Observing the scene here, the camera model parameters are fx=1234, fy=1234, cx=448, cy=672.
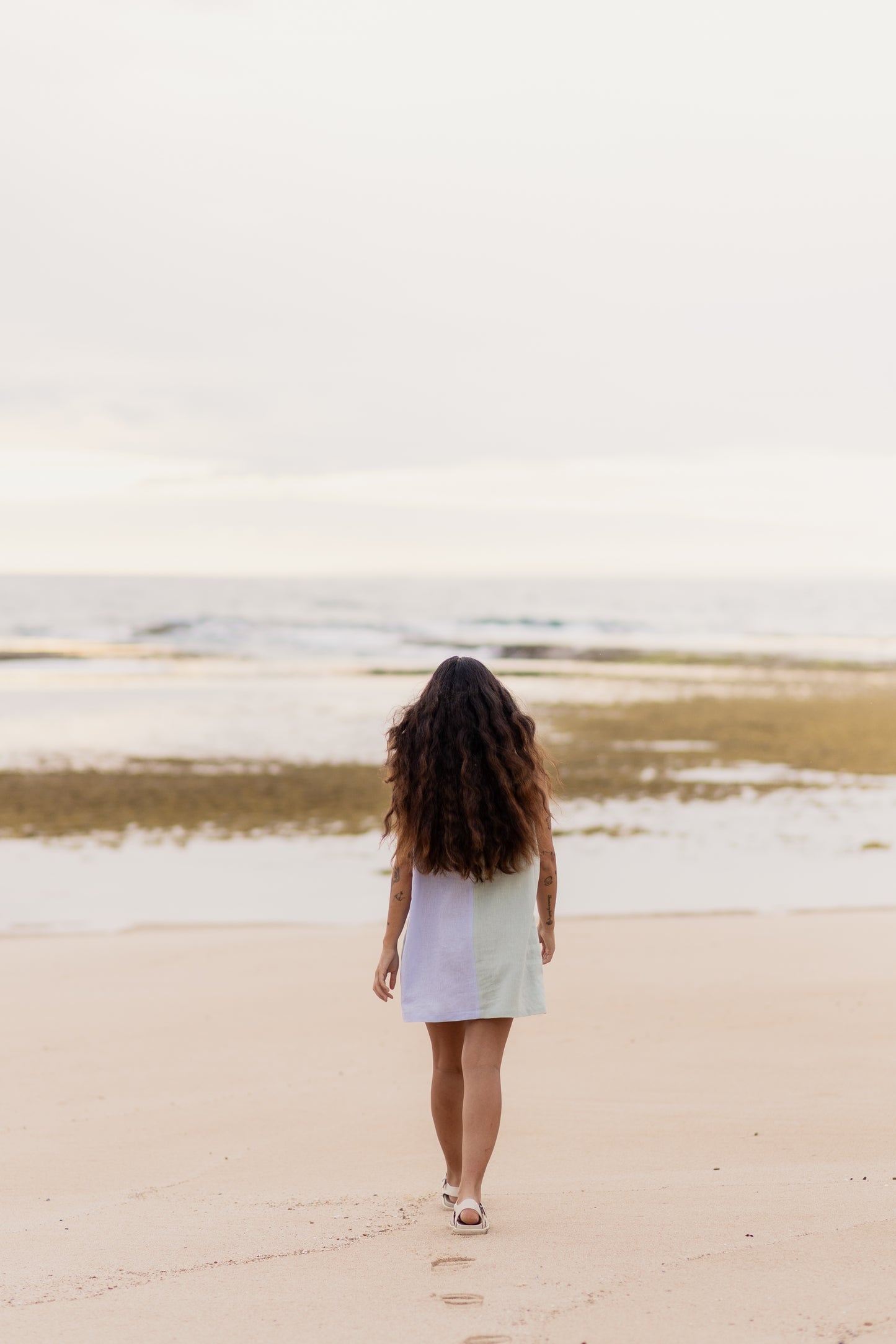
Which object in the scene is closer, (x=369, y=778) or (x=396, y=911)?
(x=396, y=911)

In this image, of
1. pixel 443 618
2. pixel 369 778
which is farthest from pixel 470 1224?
pixel 443 618

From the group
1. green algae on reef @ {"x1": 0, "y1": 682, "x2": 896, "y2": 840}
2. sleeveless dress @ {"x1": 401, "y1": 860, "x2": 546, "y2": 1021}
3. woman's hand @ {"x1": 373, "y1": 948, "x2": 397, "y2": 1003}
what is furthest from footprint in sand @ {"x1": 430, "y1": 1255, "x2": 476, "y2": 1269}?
green algae on reef @ {"x1": 0, "y1": 682, "x2": 896, "y2": 840}

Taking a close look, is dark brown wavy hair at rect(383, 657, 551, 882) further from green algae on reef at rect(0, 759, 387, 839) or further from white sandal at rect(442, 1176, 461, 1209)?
green algae on reef at rect(0, 759, 387, 839)

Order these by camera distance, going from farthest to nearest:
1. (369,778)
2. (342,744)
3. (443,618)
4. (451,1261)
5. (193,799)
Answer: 1. (443,618)
2. (342,744)
3. (369,778)
4. (193,799)
5. (451,1261)

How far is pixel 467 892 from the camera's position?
12.5ft

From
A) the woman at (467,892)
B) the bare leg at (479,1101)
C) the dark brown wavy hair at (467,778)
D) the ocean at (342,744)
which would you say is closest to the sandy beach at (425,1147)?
the bare leg at (479,1101)

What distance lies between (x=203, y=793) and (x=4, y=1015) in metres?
7.67

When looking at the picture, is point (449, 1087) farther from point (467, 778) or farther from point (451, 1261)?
point (467, 778)

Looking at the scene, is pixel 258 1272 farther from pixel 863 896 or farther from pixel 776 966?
pixel 863 896

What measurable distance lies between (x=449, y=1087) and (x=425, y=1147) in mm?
1070

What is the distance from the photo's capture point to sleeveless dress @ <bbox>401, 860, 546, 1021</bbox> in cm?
375

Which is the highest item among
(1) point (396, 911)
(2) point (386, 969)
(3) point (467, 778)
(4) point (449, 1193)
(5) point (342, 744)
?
(3) point (467, 778)

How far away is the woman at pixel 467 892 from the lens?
147 inches

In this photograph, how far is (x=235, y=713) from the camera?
880 inches
